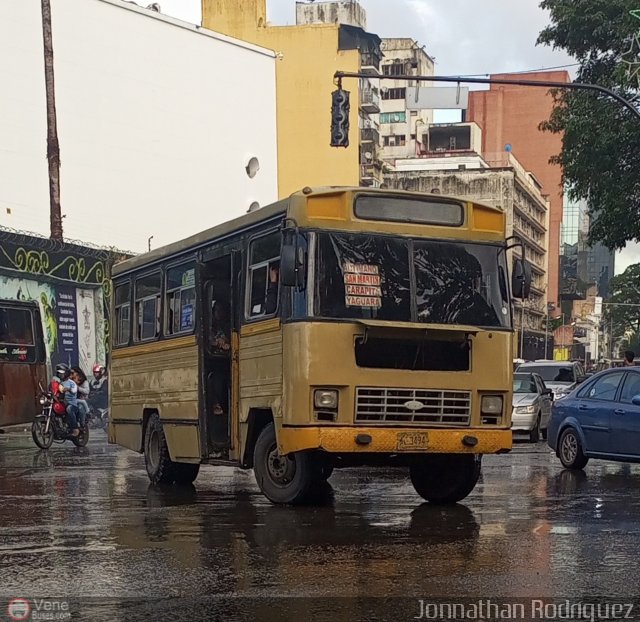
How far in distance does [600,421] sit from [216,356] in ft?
19.5

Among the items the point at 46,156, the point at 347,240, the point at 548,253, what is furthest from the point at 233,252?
the point at 548,253

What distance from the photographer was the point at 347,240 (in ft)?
38.9

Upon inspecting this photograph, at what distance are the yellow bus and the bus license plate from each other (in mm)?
13

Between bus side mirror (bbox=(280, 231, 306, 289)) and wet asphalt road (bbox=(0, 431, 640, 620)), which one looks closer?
wet asphalt road (bbox=(0, 431, 640, 620))

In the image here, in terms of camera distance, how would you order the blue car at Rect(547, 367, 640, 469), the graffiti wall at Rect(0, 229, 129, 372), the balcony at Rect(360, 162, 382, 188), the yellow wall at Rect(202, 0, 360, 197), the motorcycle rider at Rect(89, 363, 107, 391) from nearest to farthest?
1. the blue car at Rect(547, 367, 640, 469)
2. the motorcycle rider at Rect(89, 363, 107, 391)
3. the graffiti wall at Rect(0, 229, 129, 372)
4. the yellow wall at Rect(202, 0, 360, 197)
5. the balcony at Rect(360, 162, 382, 188)

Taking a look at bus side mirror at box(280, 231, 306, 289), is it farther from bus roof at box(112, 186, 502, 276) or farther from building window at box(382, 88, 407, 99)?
building window at box(382, 88, 407, 99)

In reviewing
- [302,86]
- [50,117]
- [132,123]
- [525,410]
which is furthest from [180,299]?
[302,86]

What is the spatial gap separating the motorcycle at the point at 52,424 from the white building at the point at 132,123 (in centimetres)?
1579

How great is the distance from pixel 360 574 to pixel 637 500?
234 inches

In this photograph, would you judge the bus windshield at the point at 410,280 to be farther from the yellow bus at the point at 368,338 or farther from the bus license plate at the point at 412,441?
the bus license plate at the point at 412,441

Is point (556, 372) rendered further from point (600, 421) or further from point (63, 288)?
point (600, 421)

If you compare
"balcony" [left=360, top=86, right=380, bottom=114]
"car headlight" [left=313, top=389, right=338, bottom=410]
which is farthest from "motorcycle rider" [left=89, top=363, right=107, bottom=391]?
"balcony" [left=360, top=86, right=380, bottom=114]

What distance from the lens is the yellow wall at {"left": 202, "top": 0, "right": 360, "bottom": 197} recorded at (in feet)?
245

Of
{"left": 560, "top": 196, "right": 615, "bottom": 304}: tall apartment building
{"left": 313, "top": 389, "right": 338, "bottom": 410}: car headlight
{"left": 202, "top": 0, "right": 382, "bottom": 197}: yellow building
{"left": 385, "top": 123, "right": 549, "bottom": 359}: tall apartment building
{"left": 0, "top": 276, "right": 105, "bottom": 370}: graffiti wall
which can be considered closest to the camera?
{"left": 313, "top": 389, "right": 338, "bottom": 410}: car headlight
